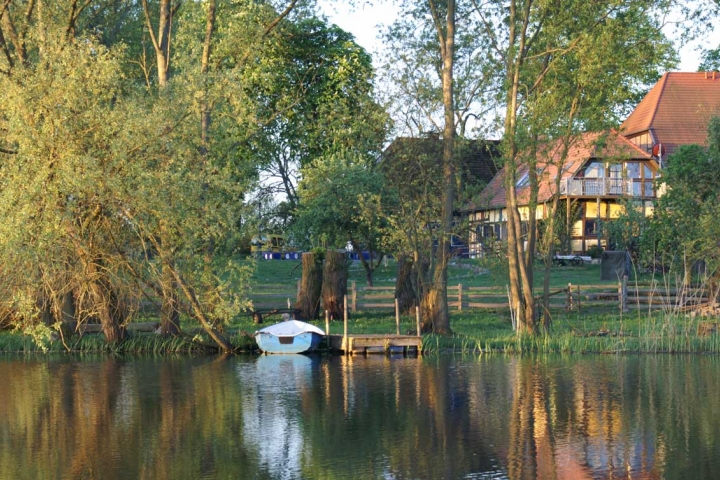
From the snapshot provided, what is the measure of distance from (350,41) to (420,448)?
31.6 meters

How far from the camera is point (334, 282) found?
34750 millimetres

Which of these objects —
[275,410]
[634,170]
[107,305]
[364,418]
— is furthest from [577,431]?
[634,170]

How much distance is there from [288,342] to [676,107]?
122 ft

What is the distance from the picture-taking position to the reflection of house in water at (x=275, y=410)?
50.9ft

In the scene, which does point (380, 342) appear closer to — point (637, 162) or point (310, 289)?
point (310, 289)

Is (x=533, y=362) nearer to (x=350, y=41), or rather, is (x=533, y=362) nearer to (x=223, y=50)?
(x=223, y=50)

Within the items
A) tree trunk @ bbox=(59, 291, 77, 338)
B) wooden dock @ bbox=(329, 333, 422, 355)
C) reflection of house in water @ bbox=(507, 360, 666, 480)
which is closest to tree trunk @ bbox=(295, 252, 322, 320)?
wooden dock @ bbox=(329, 333, 422, 355)

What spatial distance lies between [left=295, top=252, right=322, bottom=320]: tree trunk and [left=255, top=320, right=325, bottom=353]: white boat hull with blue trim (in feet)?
16.8

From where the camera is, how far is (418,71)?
1179 inches

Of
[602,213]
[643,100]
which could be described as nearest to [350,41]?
[602,213]

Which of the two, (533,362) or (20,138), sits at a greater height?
(20,138)

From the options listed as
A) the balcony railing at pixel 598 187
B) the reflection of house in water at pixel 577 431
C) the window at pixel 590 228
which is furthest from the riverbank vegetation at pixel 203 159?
the window at pixel 590 228

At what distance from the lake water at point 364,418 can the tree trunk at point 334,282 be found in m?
7.23

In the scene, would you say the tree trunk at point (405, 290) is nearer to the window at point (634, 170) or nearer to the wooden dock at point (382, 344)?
the wooden dock at point (382, 344)
